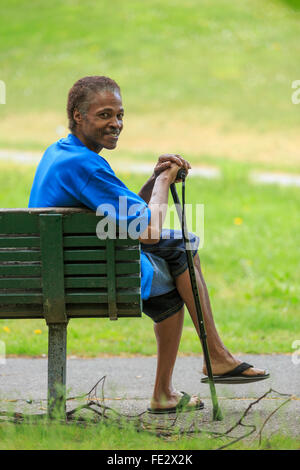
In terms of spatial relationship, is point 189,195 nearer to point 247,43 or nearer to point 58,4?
point 247,43

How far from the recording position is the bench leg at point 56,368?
353cm

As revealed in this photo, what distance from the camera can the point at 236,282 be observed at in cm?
721

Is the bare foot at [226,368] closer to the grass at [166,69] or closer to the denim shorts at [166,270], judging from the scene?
the denim shorts at [166,270]

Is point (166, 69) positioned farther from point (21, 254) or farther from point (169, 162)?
point (21, 254)

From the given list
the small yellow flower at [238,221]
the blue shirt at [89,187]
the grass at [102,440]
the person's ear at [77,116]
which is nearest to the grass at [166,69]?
the small yellow flower at [238,221]

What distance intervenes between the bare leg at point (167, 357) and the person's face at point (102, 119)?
88 centimetres

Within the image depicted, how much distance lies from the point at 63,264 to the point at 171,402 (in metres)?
0.98

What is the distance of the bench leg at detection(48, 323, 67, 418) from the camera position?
3.53 meters

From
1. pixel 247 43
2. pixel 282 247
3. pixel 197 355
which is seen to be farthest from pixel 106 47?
pixel 197 355

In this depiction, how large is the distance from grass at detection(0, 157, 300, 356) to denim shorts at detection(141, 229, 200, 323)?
151 cm

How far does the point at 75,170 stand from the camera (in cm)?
345

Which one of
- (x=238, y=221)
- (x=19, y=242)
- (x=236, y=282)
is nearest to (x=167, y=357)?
(x=19, y=242)

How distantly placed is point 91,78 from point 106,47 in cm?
2546

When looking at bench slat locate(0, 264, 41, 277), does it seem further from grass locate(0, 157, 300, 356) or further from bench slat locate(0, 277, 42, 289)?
grass locate(0, 157, 300, 356)
